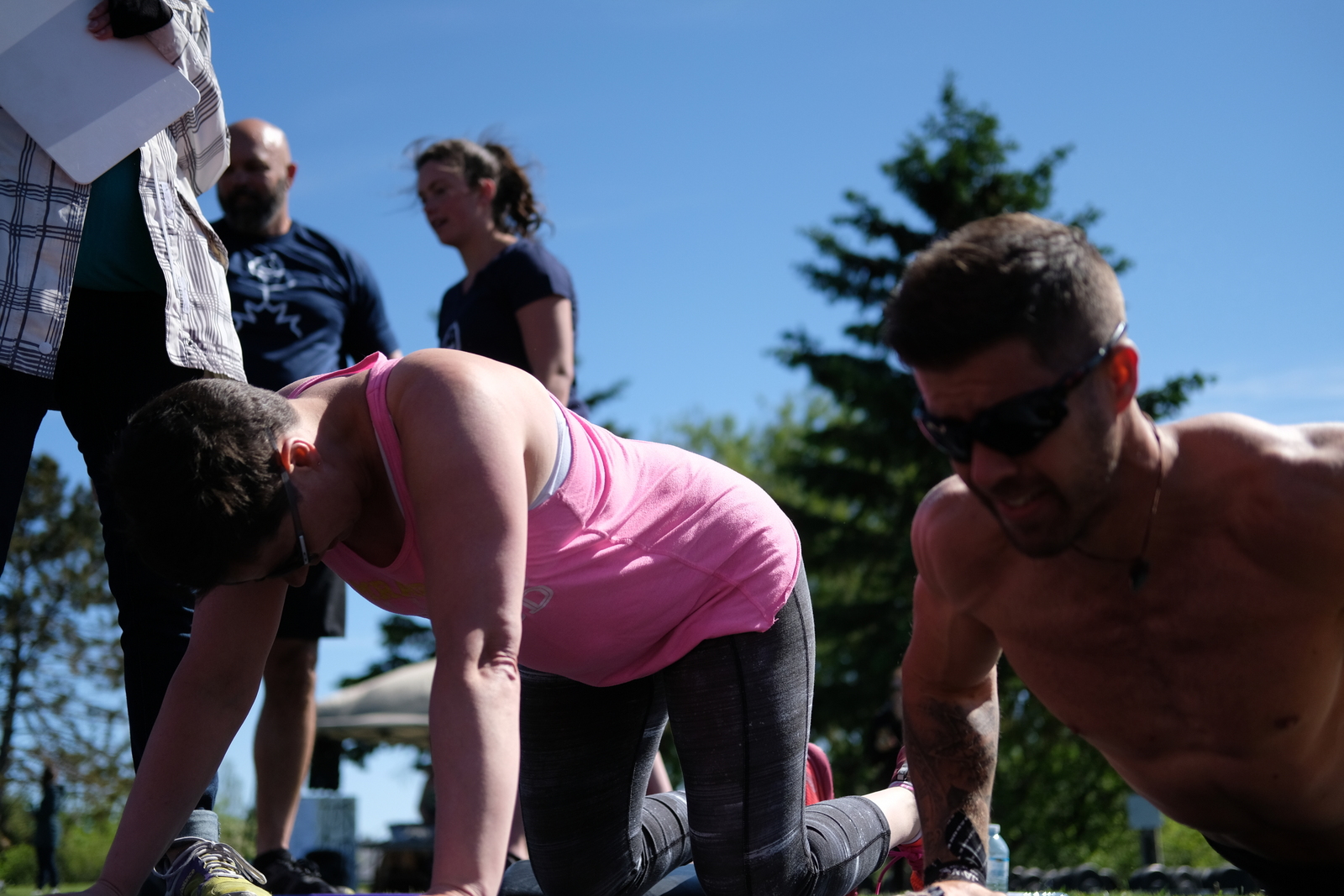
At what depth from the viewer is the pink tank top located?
2461 millimetres

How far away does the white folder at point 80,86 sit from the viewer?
9.36 feet

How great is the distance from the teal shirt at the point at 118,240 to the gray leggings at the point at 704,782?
56.2 inches

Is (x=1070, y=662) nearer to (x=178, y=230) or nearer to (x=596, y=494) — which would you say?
(x=596, y=494)

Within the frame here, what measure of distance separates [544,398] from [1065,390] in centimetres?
108

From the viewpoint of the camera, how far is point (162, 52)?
9.90ft

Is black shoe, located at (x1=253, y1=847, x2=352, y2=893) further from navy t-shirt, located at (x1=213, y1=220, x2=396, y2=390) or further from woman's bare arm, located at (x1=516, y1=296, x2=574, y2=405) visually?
woman's bare arm, located at (x1=516, y1=296, x2=574, y2=405)

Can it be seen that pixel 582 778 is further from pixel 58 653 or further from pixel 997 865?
pixel 58 653

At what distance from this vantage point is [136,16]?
292 centimetres

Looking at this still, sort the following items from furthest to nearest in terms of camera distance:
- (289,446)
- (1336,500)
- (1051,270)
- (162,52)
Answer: (162,52)
(289,446)
(1336,500)
(1051,270)

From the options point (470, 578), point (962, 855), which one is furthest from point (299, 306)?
point (962, 855)

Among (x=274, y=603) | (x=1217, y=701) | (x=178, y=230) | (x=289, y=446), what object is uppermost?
(x=178, y=230)

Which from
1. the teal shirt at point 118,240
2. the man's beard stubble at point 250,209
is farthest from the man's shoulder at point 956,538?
the man's beard stubble at point 250,209

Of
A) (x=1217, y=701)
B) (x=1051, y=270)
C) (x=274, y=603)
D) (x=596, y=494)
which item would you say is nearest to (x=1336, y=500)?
(x=1217, y=701)

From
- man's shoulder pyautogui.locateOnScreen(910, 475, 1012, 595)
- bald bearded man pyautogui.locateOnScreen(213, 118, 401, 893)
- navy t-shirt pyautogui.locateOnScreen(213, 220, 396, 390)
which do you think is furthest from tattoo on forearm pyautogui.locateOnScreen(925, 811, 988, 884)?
navy t-shirt pyautogui.locateOnScreen(213, 220, 396, 390)
